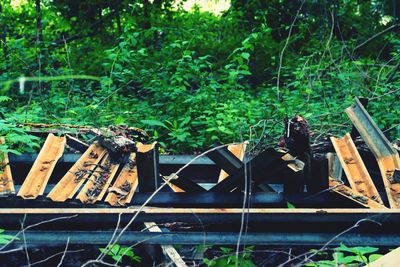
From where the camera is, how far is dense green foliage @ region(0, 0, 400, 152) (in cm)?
735

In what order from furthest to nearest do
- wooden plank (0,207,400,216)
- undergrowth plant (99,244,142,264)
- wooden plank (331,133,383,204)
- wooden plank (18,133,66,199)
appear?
1. wooden plank (331,133,383,204)
2. wooden plank (18,133,66,199)
3. wooden plank (0,207,400,216)
4. undergrowth plant (99,244,142,264)

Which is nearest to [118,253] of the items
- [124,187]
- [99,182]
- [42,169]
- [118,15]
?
[124,187]

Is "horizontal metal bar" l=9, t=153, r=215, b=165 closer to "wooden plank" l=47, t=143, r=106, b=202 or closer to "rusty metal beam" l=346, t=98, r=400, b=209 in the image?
"wooden plank" l=47, t=143, r=106, b=202

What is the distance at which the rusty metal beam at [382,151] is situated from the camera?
15.1 ft

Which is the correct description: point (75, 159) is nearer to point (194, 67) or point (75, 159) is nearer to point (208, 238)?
point (208, 238)

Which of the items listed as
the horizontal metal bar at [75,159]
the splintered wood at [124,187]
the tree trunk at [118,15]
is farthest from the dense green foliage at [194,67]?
the splintered wood at [124,187]

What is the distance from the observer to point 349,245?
402 cm

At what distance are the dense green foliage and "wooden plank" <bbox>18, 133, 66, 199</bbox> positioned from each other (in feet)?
2.01

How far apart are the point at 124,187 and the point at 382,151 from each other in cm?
221

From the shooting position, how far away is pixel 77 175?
183 inches

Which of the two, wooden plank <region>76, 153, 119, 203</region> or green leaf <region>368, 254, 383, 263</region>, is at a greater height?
wooden plank <region>76, 153, 119, 203</region>

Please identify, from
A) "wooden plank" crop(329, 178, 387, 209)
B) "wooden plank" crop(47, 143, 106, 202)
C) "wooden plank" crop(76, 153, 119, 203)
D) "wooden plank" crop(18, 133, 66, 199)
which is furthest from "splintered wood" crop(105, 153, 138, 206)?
"wooden plank" crop(329, 178, 387, 209)

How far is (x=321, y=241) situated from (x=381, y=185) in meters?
1.64

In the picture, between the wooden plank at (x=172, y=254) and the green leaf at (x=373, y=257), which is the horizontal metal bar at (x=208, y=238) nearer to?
the wooden plank at (x=172, y=254)
